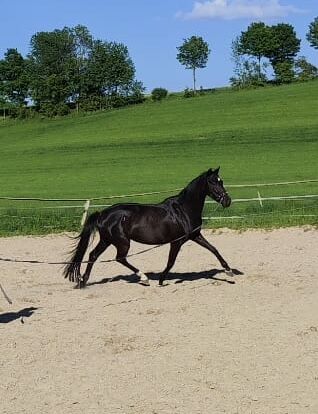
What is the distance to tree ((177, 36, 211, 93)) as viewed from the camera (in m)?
105

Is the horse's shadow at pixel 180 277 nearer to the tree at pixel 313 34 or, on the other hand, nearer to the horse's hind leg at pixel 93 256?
the horse's hind leg at pixel 93 256

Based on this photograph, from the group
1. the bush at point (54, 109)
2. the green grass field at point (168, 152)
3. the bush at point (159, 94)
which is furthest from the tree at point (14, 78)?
the green grass field at point (168, 152)

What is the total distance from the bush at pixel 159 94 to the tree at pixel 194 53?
93.9ft

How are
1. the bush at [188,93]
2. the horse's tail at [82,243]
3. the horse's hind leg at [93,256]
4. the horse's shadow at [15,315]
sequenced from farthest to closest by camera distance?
1. the bush at [188,93]
2. the horse's hind leg at [93,256]
3. the horse's tail at [82,243]
4. the horse's shadow at [15,315]

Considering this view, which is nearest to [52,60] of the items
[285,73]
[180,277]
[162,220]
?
[285,73]

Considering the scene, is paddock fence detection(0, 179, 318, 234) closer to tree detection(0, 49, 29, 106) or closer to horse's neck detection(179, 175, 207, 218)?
horse's neck detection(179, 175, 207, 218)

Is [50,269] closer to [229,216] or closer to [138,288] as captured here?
[138,288]

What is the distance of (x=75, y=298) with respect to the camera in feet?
33.8

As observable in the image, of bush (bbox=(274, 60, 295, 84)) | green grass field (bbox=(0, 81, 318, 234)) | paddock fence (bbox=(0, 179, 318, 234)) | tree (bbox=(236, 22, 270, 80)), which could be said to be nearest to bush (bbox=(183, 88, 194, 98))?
green grass field (bbox=(0, 81, 318, 234))

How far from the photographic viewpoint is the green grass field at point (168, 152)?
2139cm

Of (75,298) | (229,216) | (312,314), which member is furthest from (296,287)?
(229,216)

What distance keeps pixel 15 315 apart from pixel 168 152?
3373 cm

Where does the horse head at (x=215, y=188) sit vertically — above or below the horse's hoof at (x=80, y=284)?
above

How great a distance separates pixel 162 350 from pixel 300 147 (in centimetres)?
3339
